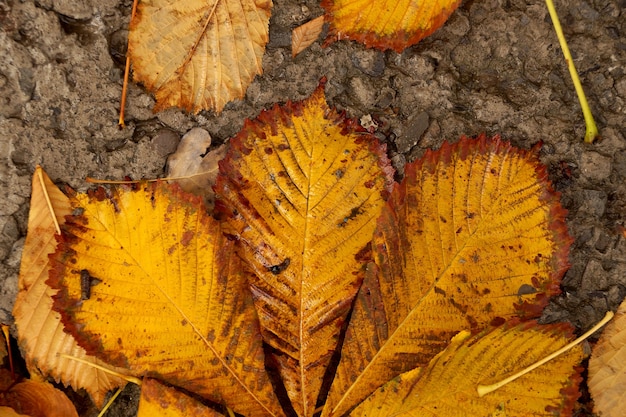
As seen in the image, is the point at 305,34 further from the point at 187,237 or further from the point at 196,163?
the point at 187,237

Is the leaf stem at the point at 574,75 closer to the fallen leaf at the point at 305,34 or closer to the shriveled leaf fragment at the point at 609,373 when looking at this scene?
the shriveled leaf fragment at the point at 609,373

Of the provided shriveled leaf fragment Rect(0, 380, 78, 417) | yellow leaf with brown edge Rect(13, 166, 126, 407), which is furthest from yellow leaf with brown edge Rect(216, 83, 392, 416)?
shriveled leaf fragment Rect(0, 380, 78, 417)

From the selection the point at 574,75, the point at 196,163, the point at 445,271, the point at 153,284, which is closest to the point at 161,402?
the point at 153,284

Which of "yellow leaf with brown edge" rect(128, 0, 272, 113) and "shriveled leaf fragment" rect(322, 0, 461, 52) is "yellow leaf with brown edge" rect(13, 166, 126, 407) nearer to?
"yellow leaf with brown edge" rect(128, 0, 272, 113)

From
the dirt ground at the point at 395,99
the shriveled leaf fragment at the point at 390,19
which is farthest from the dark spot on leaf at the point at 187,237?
the shriveled leaf fragment at the point at 390,19

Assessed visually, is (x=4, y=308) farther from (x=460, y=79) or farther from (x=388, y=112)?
(x=460, y=79)
